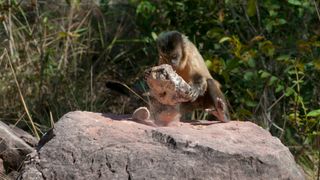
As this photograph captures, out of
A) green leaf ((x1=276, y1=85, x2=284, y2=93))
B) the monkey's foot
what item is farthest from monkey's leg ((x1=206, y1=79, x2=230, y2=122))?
green leaf ((x1=276, y1=85, x2=284, y2=93))

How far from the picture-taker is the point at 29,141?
21.3 feet

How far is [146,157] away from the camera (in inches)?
177

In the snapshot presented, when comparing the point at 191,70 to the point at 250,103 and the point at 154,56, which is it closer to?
the point at 250,103

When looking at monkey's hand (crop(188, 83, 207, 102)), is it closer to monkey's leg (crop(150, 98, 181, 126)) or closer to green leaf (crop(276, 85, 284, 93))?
monkey's leg (crop(150, 98, 181, 126))

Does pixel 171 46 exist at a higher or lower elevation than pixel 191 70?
higher

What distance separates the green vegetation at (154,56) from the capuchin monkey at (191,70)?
515mm

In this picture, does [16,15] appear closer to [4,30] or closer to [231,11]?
[4,30]

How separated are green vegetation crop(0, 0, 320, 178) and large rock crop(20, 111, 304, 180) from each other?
152cm

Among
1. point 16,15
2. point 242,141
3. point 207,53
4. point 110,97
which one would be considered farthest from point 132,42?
point 242,141

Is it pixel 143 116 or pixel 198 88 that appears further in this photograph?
pixel 198 88

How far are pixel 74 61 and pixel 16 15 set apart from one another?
0.95 metres

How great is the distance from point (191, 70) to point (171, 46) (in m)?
0.33

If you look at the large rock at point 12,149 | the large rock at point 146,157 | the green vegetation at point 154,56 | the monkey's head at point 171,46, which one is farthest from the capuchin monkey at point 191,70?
the large rock at point 12,149

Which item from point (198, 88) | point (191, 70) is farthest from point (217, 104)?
point (191, 70)
